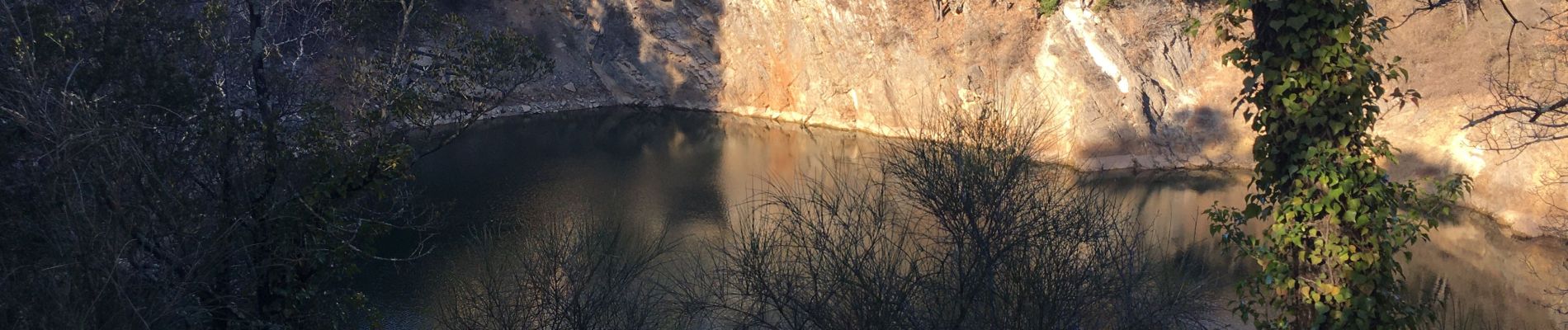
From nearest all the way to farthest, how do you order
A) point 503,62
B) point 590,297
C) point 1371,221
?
point 1371,221 → point 590,297 → point 503,62

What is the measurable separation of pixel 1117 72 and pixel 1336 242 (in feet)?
86.4

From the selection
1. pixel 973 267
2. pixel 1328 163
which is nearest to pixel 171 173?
pixel 973 267

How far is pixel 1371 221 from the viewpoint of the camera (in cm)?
815

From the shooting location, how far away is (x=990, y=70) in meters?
33.4

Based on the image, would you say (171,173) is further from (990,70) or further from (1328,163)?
(990,70)

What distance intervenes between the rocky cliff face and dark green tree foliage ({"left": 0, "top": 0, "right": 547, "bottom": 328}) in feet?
45.7

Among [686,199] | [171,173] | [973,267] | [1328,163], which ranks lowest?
[686,199]

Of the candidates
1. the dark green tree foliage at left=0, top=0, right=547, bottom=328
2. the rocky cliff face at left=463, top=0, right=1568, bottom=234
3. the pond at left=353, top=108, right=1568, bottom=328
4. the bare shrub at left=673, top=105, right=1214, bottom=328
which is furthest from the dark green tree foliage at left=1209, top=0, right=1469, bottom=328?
the rocky cliff face at left=463, top=0, right=1568, bottom=234

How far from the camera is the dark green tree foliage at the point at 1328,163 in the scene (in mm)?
8039

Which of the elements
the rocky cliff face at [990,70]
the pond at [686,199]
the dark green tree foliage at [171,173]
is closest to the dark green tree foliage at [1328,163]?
the pond at [686,199]

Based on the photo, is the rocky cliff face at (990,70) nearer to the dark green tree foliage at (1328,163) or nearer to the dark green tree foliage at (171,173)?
the dark green tree foliage at (171,173)

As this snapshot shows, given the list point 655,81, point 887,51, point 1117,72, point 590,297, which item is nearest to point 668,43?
point 655,81

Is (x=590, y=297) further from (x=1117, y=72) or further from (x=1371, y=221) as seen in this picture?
(x=1117, y=72)

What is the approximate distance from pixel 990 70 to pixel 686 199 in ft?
40.8
